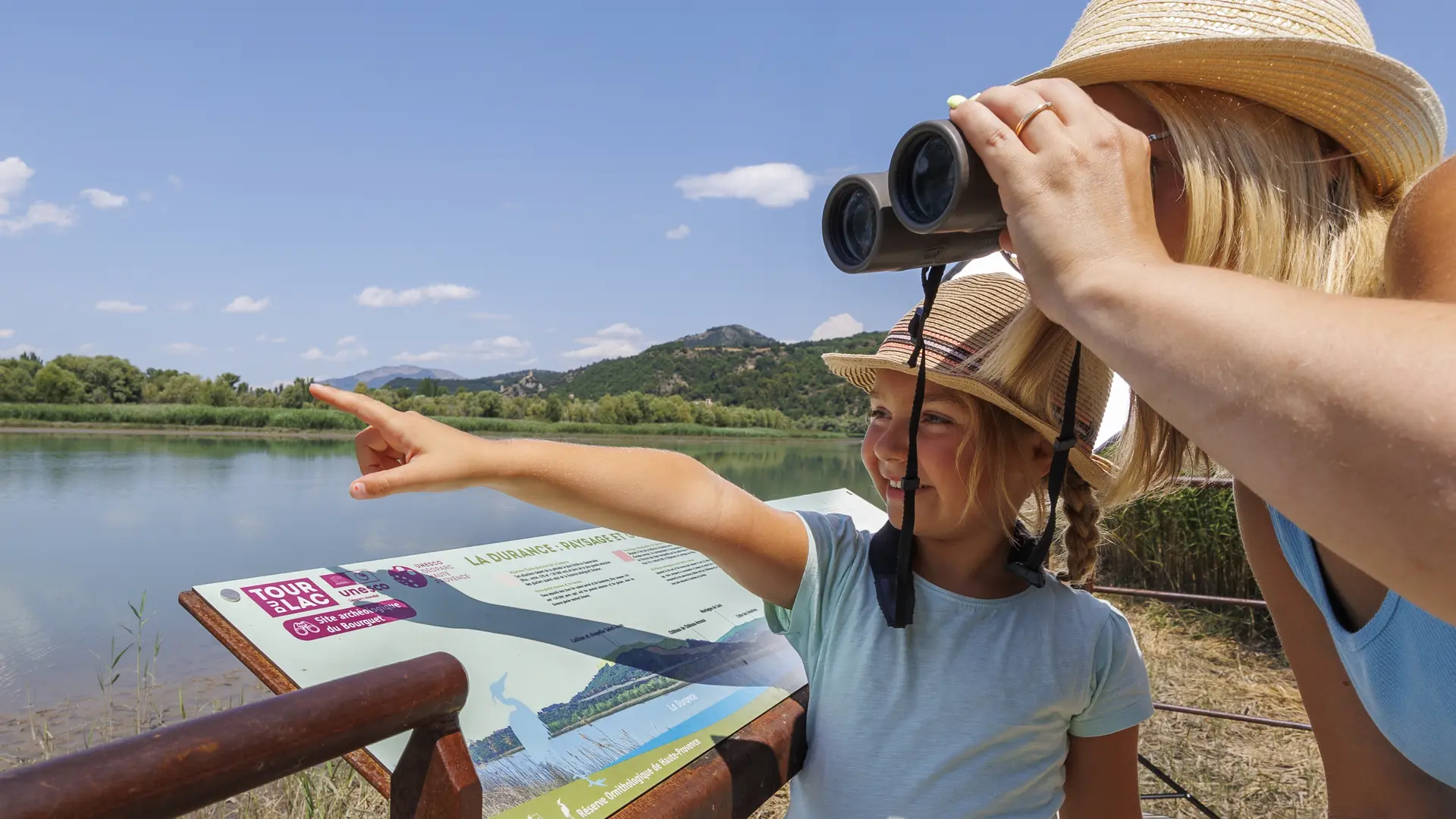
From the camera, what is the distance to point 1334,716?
1.24 meters

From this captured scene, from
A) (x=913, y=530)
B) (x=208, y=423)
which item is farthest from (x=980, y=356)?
(x=208, y=423)

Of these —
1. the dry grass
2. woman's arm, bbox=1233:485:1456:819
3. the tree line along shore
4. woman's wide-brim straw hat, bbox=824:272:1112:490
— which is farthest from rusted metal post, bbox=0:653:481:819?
the tree line along shore

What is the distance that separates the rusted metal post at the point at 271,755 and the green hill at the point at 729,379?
1653 cm

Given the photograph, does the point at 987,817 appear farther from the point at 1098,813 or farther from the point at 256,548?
the point at 256,548

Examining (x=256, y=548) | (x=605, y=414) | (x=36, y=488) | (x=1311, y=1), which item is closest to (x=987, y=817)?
(x=1311, y=1)

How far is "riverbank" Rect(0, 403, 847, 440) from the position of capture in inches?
667

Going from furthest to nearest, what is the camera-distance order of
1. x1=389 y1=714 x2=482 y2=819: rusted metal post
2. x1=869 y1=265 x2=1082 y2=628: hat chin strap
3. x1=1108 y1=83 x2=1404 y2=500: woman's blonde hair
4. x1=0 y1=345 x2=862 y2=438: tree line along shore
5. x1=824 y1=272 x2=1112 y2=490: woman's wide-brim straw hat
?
1. x1=0 y1=345 x2=862 y2=438: tree line along shore
2. x1=824 y1=272 x2=1112 y2=490: woman's wide-brim straw hat
3. x1=869 y1=265 x2=1082 y2=628: hat chin strap
4. x1=1108 y1=83 x2=1404 y2=500: woman's blonde hair
5. x1=389 y1=714 x2=482 y2=819: rusted metal post

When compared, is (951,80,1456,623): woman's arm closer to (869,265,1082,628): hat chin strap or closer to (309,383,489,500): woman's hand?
(869,265,1082,628): hat chin strap

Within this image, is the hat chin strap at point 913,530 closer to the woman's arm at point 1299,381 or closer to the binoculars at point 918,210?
the binoculars at point 918,210

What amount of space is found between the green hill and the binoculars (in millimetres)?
16035

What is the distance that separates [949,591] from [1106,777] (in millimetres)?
395

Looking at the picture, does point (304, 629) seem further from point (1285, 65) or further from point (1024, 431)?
point (1285, 65)

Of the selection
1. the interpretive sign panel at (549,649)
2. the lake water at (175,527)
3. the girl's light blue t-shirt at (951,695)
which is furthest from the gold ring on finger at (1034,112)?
the lake water at (175,527)

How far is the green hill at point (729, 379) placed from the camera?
76.9 feet
